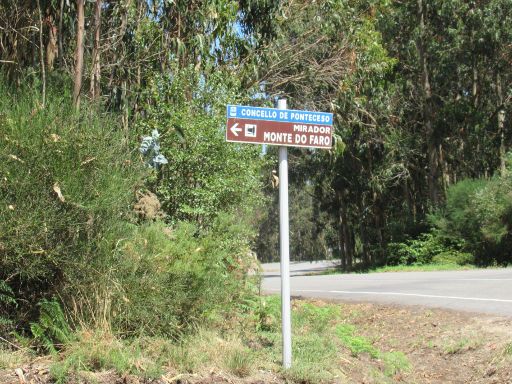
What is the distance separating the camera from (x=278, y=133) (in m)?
6.16

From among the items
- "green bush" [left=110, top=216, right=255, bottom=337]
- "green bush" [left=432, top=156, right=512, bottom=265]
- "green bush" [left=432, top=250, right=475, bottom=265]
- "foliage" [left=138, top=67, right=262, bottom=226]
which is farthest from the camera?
"green bush" [left=432, top=250, right=475, bottom=265]

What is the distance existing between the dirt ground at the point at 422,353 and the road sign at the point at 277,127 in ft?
7.16

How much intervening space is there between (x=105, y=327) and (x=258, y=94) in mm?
10348

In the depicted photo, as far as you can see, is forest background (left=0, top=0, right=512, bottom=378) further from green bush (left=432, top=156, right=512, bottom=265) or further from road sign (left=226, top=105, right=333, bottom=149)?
road sign (left=226, top=105, right=333, bottom=149)

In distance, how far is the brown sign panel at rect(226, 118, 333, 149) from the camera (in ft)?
19.9

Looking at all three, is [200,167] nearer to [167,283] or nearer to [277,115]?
[167,283]

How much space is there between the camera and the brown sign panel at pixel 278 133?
6.06m

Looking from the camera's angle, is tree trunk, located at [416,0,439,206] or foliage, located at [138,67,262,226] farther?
tree trunk, located at [416,0,439,206]

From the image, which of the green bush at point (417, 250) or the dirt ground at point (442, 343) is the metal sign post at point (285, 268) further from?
the green bush at point (417, 250)

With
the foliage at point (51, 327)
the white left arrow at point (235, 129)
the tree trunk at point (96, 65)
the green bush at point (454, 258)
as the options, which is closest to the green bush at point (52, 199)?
the foliage at point (51, 327)

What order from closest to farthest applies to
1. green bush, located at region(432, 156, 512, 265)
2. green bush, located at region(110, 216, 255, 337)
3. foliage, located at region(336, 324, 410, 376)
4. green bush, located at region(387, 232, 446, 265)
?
green bush, located at region(110, 216, 255, 337) → foliage, located at region(336, 324, 410, 376) → green bush, located at region(432, 156, 512, 265) → green bush, located at region(387, 232, 446, 265)

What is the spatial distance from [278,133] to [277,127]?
0.06 m

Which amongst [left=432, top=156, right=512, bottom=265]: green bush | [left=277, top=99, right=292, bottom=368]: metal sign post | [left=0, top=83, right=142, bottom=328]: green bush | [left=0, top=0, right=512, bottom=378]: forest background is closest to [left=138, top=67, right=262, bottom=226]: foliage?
[left=0, top=0, right=512, bottom=378]: forest background

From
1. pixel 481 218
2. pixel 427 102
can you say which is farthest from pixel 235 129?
pixel 427 102
